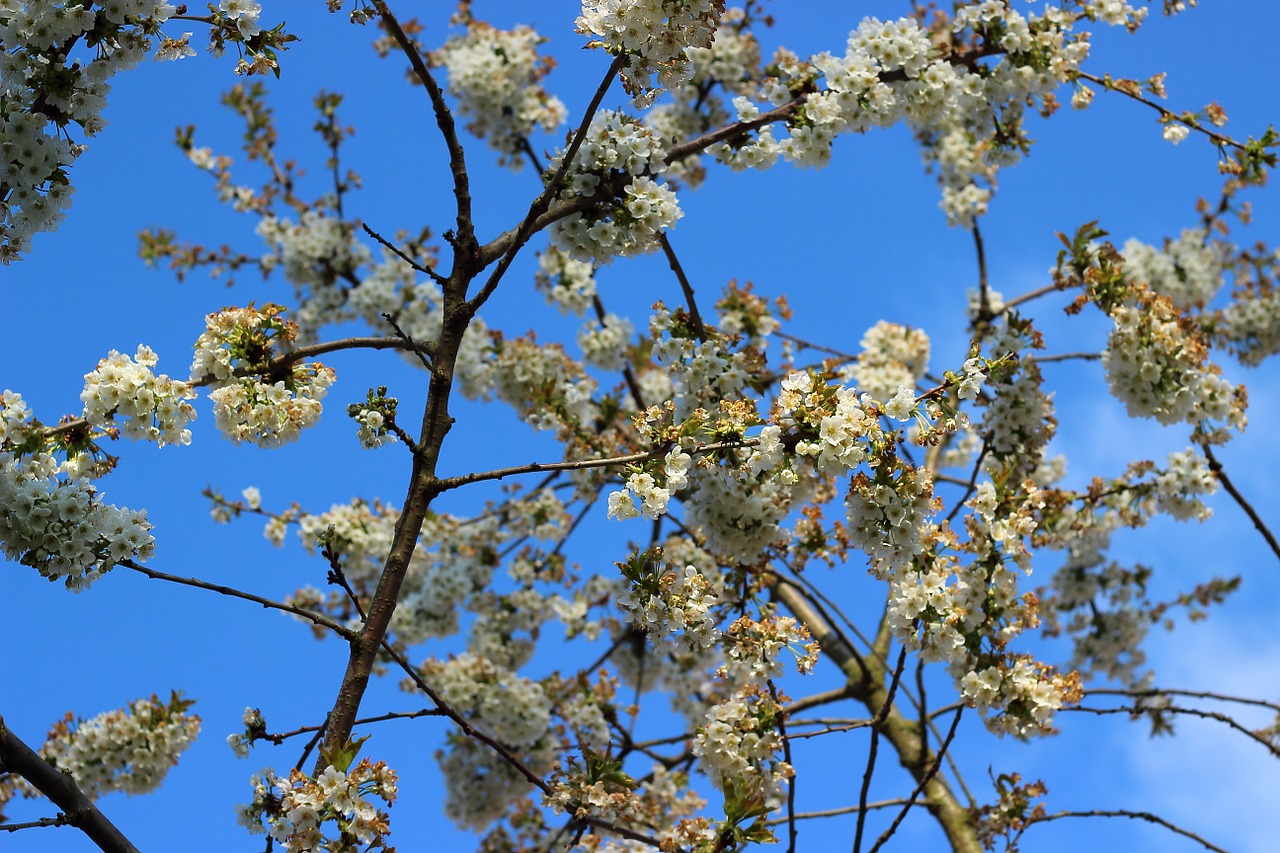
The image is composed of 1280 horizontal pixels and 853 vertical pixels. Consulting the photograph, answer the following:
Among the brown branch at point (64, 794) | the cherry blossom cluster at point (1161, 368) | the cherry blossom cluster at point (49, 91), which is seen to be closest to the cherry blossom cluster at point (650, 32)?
the cherry blossom cluster at point (49, 91)

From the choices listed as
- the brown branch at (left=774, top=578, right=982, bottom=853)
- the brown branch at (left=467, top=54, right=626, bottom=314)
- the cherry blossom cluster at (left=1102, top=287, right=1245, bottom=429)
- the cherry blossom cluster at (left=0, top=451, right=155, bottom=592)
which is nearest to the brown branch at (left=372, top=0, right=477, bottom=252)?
the brown branch at (left=467, top=54, right=626, bottom=314)

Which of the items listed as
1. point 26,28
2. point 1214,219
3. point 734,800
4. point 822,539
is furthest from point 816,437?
point 1214,219

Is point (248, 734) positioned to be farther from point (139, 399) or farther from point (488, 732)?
point (488, 732)

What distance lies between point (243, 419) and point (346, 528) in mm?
4137

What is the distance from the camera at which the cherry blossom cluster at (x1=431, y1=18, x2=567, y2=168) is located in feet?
27.7

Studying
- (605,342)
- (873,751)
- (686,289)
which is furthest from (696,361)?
(605,342)

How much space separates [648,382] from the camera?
905 centimetres

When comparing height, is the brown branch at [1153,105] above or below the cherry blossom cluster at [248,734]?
above

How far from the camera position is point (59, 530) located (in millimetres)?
3553

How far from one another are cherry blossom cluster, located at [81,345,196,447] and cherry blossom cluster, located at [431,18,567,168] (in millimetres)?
5223

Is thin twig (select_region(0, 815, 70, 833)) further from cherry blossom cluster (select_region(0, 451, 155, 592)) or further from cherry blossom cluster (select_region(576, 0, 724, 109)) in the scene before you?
cherry blossom cluster (select_region(576, 0, 724, 109))

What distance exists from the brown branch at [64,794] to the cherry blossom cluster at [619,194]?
2.63m

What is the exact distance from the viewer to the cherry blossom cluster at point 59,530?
11.6 ft

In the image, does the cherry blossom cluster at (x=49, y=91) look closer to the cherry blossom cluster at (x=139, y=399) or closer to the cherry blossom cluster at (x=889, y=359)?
the cherry blossom cluster at (x=139, y=399)
